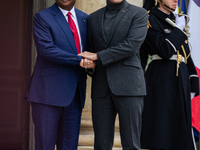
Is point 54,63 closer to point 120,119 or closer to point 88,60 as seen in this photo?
point 88,60

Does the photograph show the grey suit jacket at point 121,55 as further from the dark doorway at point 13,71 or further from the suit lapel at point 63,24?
the dark doorway at point 13,71

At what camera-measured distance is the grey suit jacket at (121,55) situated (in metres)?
2.65

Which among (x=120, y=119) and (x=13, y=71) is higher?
(x=13, y=71)

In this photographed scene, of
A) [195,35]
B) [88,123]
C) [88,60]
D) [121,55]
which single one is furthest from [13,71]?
[195,35]

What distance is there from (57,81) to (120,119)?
0.65m

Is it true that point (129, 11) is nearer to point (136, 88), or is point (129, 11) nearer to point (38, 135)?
point (136, 88)

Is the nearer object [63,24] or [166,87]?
[63,24]

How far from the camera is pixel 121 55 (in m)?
2.64

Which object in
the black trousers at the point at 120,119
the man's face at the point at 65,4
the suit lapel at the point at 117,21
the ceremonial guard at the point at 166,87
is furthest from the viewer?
the ceremonial guard at the point at 166,87

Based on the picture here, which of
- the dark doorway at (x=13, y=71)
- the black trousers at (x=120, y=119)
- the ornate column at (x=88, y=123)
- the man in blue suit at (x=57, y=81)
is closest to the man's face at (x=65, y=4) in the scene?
the man in blue suit at (x=57, y=81)

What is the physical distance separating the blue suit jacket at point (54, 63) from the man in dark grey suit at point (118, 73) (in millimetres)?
181

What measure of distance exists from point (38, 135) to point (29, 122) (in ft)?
4.65

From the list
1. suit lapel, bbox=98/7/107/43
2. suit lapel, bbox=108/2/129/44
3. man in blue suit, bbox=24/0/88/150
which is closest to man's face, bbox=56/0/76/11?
man in blue suit, bbox=24/0/88/150

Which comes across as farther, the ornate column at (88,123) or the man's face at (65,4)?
the ornate column at (88,123)
